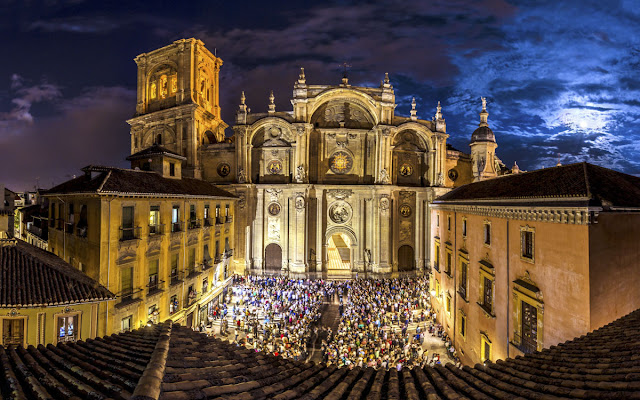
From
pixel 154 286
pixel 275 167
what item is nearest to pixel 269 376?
pixel 154 286

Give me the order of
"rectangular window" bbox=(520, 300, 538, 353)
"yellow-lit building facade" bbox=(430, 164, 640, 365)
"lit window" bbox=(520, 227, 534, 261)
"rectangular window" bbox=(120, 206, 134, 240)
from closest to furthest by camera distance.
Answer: "yellow-lit building facade" bbox=(430, 164, 640, 365) → "rectangular window" bbox=(520, 300, 538, 353) → "lit window" bbox=(520, 227, 534, 261) → "rectangular window" bbox=(120, 206, 134, 240)

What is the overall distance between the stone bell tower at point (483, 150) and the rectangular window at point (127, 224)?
1277 inches

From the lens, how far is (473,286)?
57.7 ft

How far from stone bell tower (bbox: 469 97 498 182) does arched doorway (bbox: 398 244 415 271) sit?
34.5ft

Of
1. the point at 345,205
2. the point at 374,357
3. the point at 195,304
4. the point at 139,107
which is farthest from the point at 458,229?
the point at 139,107

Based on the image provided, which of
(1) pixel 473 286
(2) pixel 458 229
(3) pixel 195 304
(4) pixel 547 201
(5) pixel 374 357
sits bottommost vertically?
(5) pixel 374 357

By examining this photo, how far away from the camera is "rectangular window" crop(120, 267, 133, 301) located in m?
17.3

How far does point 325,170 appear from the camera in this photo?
3594 centimetres

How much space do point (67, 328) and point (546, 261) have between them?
19781 mm

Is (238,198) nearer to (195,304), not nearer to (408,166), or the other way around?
(195,304)

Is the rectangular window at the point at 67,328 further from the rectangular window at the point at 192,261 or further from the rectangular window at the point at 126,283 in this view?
the rectangular window at the point at 192,261

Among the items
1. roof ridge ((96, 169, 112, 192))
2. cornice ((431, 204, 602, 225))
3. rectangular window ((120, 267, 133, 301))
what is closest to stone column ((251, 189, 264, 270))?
rectangular window ((120, 267, 133, 301))

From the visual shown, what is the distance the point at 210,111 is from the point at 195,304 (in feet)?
87.4

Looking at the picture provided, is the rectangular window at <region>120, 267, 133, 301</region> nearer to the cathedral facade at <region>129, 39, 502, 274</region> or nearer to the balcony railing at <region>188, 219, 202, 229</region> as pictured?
the balcony railing at <region>188, 219, 202, 229</region>
